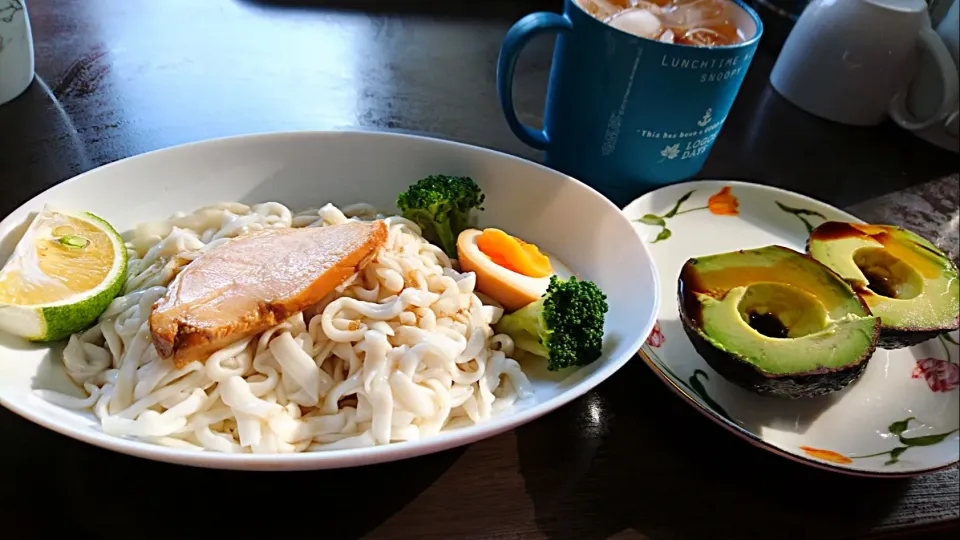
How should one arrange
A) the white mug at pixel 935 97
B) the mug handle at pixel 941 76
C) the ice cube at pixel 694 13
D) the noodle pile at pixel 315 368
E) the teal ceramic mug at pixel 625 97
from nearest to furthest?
the noodle pile at pixel 315 368, the teal ceramic mug at pixel 625 97, the ice cube at pixel 694 13, the mug handle at pixel 941 76, the white mug at pixel 935 97

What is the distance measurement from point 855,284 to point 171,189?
1.28m

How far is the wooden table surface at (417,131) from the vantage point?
3.04 ft

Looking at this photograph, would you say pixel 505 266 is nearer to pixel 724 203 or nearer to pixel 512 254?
pixel 512 254

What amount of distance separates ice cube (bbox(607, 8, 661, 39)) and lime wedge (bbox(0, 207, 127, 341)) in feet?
3.29

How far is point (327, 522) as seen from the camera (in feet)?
3.03

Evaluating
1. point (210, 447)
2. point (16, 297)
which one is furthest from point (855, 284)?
point (16, 297)

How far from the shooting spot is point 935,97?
204cm

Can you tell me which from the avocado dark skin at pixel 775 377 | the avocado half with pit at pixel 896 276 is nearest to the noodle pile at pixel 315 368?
the avocado dark skin at pixel 775 377

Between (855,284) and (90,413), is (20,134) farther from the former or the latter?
(855,284)

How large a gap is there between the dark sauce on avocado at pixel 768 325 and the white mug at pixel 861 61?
122 centimetres

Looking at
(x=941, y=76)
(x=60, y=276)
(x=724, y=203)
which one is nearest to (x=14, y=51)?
(x=60, y=276)

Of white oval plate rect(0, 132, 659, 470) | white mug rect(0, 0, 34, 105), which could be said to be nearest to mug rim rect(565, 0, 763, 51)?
white oval plate rect(0, 132, 659, 470)

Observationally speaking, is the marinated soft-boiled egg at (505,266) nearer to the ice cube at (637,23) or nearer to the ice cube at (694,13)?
the ice cube at (637,23)

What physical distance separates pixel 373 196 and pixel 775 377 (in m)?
0.81
